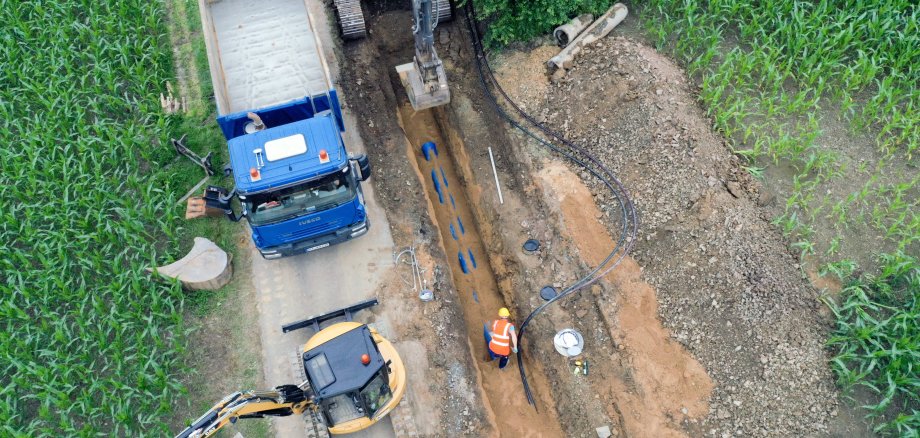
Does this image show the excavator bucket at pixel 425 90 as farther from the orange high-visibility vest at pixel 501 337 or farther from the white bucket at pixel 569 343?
the white bucket at pixel 569 343

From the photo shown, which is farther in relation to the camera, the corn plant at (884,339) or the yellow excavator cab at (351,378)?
the corn plant at (884,339)

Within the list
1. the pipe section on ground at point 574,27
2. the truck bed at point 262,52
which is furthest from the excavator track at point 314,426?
the pipe section on ground at point 574,27

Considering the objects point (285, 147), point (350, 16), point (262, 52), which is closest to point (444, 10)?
point (350, 16)

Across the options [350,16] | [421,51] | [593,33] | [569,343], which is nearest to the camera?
[569,343]

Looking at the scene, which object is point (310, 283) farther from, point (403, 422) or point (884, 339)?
point (884, 339)

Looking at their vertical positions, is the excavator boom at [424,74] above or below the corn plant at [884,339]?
above

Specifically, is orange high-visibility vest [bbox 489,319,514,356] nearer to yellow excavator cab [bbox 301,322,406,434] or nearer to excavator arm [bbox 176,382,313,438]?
yellow excavator cab [bbox 301,322,406,434]
